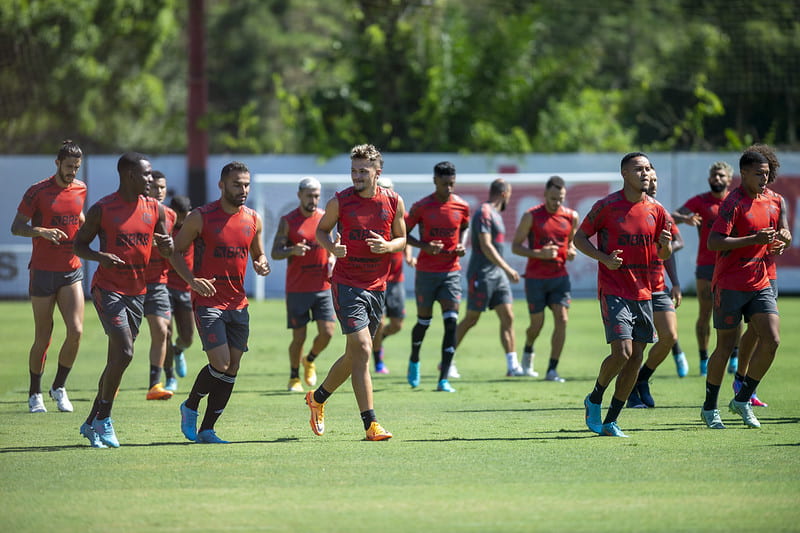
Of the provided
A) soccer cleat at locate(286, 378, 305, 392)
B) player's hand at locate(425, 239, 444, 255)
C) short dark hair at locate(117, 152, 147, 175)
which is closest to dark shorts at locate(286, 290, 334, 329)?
soccer cleat at locate(286, 378, 305, 392)

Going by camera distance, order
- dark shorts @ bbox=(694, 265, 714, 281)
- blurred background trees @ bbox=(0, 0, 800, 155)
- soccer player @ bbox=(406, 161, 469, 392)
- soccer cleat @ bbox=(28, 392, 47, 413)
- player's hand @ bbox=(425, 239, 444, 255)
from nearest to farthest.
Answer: soccer cleat @ bbox=(28, 392, 47, 413) → player's hand @ bbox=(425, 239, 444, 255) → soccer player @ bbox=(406, 161, 469, 392) → dark shorts @ bbox=(694, 265, 714, 281) → blurred background trees @ bbox=(0, 0, 800, 155)

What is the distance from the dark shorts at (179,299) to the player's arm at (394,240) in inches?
170

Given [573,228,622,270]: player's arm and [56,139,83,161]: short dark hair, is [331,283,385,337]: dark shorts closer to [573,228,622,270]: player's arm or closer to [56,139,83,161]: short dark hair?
[573,228,622,270]: player's arm

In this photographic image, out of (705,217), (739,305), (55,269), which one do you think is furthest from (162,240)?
(705,217)

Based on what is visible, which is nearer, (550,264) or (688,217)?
(688,217)

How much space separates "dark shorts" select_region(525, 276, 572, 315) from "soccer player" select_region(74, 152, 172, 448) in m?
5.65

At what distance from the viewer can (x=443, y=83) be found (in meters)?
34.7

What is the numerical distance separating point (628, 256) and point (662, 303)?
1620 mm

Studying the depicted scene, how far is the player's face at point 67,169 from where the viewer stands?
1049 cm

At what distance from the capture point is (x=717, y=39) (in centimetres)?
3678

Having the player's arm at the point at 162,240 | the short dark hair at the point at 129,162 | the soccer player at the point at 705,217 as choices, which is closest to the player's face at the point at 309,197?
the player's arm at the point at 162,240

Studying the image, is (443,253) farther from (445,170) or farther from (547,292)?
(547,292)

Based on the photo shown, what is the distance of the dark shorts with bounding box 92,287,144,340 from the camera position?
9086 mm

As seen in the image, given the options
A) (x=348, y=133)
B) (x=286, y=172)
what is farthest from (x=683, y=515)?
(x=348, y=133)
